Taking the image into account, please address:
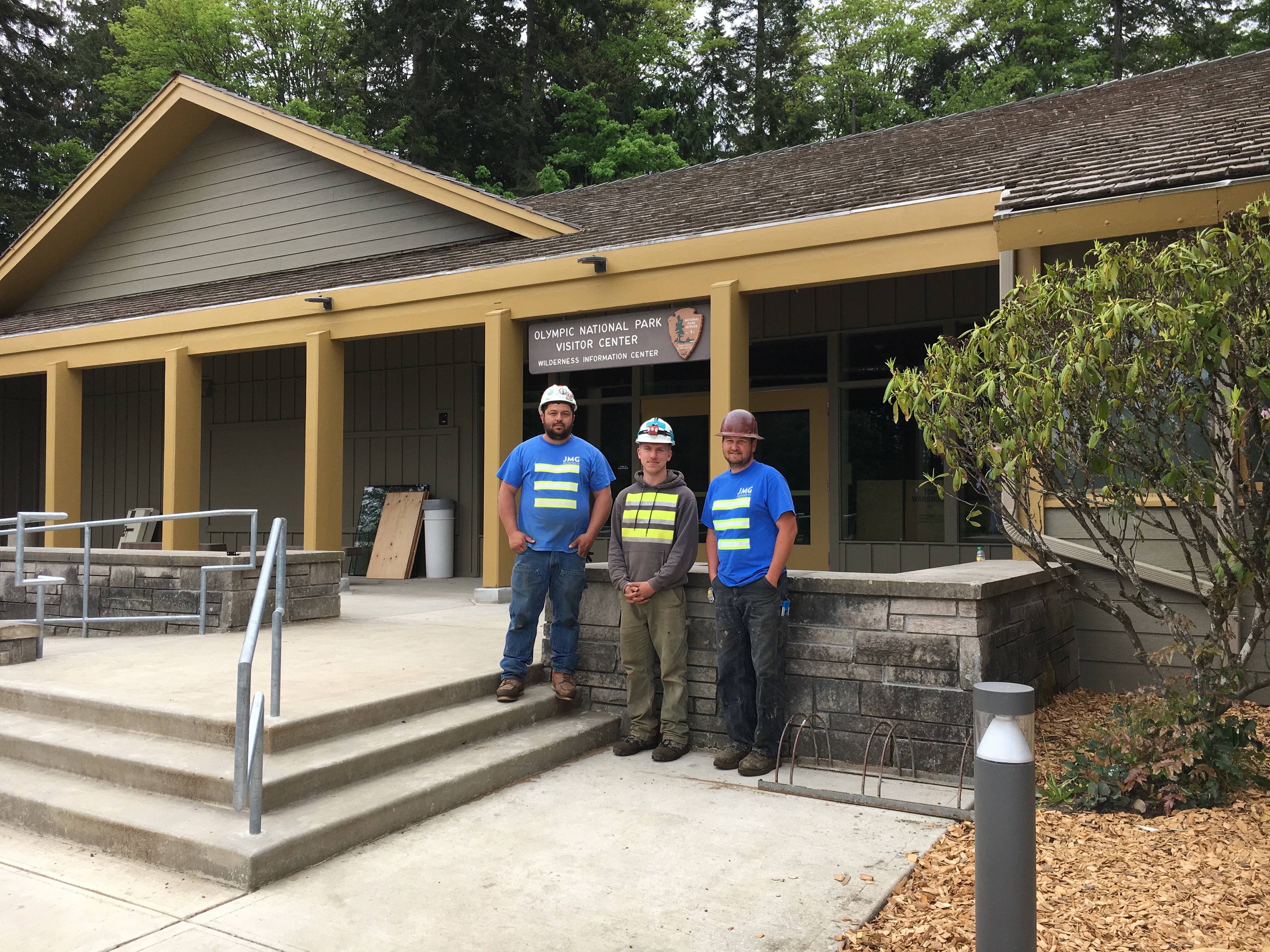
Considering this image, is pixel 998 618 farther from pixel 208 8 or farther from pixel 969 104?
pixel 208 8

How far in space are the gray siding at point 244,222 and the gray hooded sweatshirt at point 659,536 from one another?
23.8 feet

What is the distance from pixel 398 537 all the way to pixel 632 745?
336 inches

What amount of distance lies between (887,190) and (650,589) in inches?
204

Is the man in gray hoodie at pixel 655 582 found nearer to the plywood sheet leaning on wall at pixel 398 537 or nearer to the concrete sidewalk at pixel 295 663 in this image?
the concrete sidewalk at pixel 295 663

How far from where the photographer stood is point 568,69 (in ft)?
96.0

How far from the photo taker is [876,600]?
509 centimetres

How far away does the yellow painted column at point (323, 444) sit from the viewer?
10.9m

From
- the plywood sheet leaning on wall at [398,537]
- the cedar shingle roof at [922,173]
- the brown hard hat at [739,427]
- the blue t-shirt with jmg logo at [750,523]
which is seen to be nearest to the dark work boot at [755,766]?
the blue t-shirt with jmg logo at [750,523]

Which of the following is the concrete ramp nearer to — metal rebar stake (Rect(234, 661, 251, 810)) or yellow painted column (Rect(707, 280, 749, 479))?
metal rebar stake (Rect(234, 661, 251, 810))

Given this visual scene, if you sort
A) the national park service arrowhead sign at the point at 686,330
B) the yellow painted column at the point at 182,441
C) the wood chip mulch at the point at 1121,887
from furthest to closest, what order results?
1. the yellow painted column at the point at 182,441
2. the national park service arrowhead sign at the point at 686,330
3. the wood chip mulch at the point at 1121,887

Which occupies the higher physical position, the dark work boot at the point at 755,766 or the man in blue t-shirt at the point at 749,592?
the man in blue t-shirt at the point at 749,592

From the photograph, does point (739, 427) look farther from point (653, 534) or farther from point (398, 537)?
point (398, 537)

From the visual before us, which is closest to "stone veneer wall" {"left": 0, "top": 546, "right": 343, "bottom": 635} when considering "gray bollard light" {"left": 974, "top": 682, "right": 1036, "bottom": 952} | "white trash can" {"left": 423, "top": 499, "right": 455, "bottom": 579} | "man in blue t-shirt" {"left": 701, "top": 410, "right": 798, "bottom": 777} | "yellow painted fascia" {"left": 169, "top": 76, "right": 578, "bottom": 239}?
"man in blue t-shirt" {"left": 701, "top": 410, "right": 798, "bottom": 777}

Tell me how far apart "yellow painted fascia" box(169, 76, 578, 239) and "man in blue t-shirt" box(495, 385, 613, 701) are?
555cm
